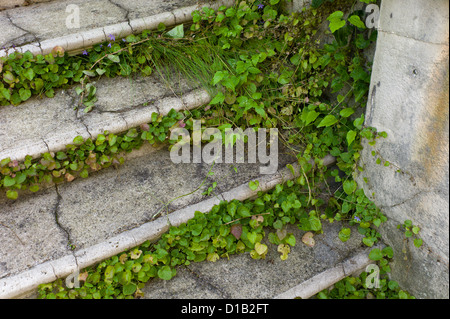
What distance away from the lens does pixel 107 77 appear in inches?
105

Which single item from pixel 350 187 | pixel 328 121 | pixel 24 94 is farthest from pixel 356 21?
pixel 24 94

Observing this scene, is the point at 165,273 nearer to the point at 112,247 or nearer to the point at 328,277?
the point at 112,247

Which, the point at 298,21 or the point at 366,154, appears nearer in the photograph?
the point at 366,154

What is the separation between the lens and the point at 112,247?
2.05 metres

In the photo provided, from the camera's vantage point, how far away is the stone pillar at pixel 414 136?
171 cm

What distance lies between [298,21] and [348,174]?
0.96 m

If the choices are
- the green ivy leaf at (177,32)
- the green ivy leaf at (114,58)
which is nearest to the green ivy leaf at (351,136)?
the green ivy leaf at (177,32)

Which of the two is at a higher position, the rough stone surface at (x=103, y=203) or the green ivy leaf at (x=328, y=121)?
the green ivy leaf at (x=328, y=121)

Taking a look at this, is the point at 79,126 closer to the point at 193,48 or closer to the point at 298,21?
the point at 193,48

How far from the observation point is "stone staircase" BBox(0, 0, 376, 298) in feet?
6.74

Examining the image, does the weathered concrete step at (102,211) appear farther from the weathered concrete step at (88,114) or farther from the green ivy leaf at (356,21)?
the green ivy leaf at (356,21)

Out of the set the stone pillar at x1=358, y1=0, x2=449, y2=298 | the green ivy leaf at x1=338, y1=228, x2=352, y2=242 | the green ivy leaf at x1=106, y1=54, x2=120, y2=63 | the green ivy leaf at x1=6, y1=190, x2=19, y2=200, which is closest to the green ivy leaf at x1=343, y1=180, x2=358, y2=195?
the stone pillar at x1=358, y1=0, x2=449, y2=298

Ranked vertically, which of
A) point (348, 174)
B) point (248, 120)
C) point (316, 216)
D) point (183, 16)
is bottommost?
point (316, 216)

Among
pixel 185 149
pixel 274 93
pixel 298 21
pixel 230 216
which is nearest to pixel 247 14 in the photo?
pixel 298 21
